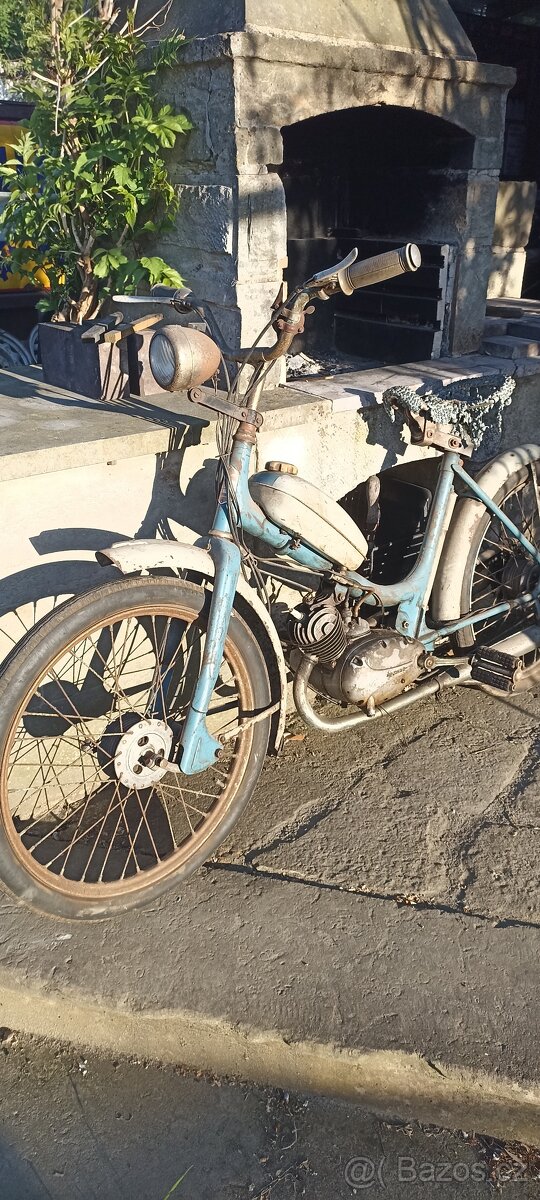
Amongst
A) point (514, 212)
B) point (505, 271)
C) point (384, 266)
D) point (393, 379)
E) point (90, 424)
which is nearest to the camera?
point (384, 266)

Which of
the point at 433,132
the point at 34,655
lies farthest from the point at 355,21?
the point at 34,655

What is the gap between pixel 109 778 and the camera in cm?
306

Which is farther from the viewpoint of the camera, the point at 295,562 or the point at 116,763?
the point at 295,562

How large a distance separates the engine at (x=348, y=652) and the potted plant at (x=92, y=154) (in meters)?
1.27

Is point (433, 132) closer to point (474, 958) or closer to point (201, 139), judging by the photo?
point (201, 139)

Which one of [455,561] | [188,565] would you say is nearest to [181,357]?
[188,565]

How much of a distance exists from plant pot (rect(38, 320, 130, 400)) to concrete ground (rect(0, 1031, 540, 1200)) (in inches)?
95.6

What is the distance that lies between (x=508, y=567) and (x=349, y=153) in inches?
112

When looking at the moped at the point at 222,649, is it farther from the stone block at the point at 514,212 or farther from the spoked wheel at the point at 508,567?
the stone block at the point at 514,212

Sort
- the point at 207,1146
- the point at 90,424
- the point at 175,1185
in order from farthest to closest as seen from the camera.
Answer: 1. the point at 90,424
2. the point at 207,1146
3. the point at 175,1185

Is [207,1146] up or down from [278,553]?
down

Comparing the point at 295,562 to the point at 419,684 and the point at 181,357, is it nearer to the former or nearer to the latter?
the point at 419,684

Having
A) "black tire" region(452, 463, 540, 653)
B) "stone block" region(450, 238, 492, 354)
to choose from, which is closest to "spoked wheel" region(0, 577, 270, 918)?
"black tire" region(452, 463, 540, 653)

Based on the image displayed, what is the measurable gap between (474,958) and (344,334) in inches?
155
